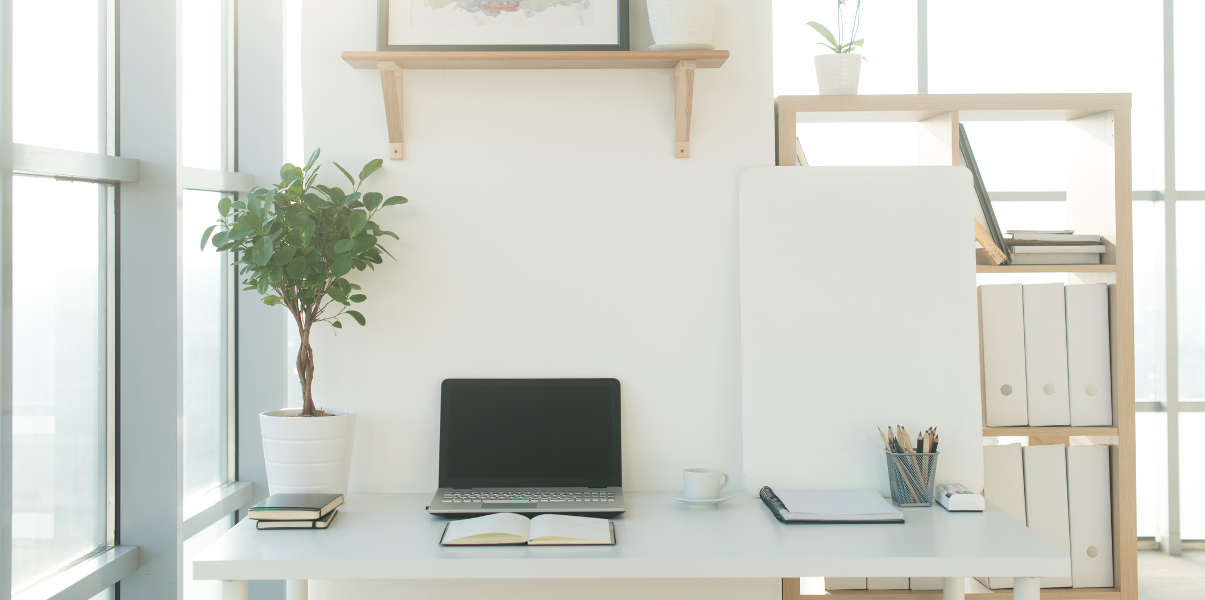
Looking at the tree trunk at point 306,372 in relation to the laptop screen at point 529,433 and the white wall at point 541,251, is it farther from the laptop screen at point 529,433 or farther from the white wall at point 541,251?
the laptop screen at point 529,433

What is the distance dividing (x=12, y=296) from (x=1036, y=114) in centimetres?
237

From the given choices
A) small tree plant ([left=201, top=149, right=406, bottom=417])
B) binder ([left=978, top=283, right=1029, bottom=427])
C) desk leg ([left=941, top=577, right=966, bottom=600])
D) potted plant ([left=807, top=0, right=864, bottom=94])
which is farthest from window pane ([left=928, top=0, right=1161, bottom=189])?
small tree plant ([left=201, top=149, right=406, bottom=417])

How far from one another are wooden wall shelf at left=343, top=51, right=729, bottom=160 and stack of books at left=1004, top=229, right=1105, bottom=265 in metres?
0.89

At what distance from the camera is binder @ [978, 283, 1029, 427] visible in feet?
7.18

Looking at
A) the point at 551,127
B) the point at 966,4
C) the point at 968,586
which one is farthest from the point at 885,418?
the point at 966,4

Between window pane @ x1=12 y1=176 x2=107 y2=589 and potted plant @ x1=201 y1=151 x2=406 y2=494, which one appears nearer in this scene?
window pane @ x1=12 y1=176 x2=107 y2=589

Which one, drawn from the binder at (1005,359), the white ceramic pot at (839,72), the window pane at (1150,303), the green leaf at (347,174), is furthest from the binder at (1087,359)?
the window pane at (1150,303)

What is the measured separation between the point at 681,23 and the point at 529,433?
1.04 meters

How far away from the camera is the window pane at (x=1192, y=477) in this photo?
404 cm

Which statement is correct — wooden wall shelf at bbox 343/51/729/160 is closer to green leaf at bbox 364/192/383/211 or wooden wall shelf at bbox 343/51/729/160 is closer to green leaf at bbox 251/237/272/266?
green leaf at bbox 364/192/383/211

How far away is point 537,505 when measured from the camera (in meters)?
1.91

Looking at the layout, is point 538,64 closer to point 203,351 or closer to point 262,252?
point 262,252

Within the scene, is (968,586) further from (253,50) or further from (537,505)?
(253,50)

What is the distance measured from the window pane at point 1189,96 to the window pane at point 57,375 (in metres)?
4.43
